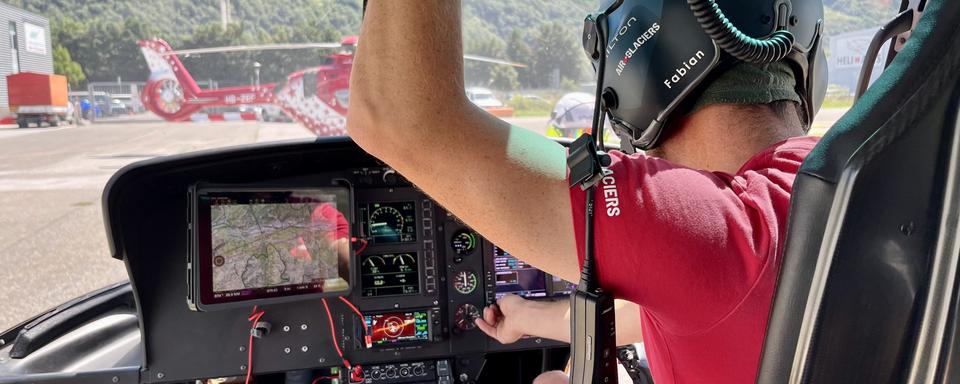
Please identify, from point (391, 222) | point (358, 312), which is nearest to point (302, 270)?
point (358, 312)

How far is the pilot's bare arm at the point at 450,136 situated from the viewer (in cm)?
71

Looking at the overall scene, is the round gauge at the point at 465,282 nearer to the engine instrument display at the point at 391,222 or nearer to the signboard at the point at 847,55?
the engine instrument display at the point at 391,222

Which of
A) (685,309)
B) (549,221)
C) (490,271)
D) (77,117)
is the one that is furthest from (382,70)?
(77,117)

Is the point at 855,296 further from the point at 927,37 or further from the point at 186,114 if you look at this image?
the point at 186,114

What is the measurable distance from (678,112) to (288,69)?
26.3 meters

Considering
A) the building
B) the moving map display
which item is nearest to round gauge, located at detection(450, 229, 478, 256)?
the moving map display

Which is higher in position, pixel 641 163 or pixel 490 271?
pixel 641 163

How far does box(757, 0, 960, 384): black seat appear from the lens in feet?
2.04

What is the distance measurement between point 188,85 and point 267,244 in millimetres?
22686

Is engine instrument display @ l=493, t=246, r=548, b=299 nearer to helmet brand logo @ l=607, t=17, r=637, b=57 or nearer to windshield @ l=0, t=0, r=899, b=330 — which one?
windshield @ l=0, t=0, r=899, b=330

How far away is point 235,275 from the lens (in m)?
2.20

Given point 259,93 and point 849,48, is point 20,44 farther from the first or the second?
point 849,48

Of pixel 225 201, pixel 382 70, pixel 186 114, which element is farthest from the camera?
pixel 186 114

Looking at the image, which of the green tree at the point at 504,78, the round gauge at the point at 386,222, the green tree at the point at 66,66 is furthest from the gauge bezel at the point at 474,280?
the green tree at the point at 66,66
